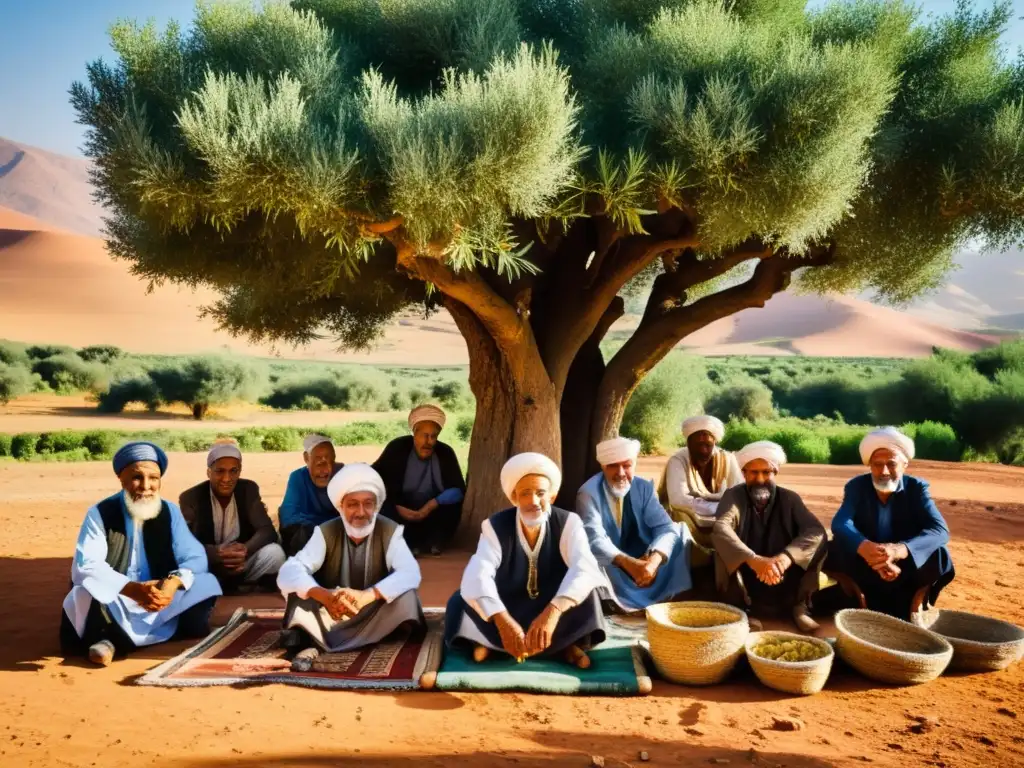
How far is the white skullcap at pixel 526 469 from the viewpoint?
513cm

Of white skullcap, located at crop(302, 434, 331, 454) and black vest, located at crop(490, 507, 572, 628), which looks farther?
white skullcap, located at crop(302, 434, 331, 454)

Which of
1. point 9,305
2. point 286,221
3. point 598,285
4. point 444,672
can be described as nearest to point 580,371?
point 598,285

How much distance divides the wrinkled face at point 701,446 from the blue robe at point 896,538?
139 cm

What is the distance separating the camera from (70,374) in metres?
35.0

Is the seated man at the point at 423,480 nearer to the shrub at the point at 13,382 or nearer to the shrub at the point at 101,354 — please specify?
the shrub at the point at 13,382

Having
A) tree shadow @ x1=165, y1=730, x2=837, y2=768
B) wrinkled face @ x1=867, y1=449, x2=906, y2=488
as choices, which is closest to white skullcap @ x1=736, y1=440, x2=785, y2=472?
wrinkled face @ x1=867, y1=449, x2=906, y2=488

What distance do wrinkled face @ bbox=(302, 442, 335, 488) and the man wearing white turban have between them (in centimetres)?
299

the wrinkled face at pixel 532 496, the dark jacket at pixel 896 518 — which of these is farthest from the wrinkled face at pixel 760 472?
the wrinkled face at pixel 532 496

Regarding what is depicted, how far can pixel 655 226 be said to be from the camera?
8.62 meters

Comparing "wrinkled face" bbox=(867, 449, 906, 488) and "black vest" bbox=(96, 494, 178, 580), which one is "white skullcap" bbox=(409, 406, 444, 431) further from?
"wrinkled face" bbox=(867, 449, 906, 488)

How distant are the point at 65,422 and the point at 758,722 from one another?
30.0 meters

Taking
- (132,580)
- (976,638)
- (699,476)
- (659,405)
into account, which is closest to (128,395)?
(659,405)

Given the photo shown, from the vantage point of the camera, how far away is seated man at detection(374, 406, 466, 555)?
27.4 ft

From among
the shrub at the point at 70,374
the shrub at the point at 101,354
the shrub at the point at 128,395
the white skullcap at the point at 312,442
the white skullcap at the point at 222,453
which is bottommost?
the white skullcap at the point at 222,453
